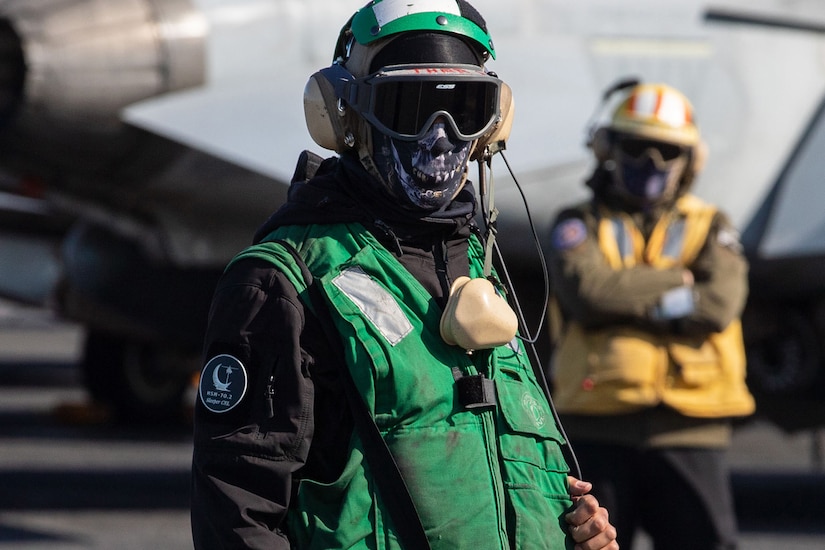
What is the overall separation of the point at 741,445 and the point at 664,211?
7713mm

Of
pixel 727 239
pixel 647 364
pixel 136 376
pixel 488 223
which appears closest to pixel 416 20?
pixel 488 223

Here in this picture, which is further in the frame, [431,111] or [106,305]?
[106,305]

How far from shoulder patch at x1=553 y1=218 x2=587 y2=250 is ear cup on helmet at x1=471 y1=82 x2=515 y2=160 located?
1925 mm

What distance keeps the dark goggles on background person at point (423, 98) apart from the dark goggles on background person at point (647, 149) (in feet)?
7.63

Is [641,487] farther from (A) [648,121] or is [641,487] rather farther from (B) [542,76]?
(B) [542,76]

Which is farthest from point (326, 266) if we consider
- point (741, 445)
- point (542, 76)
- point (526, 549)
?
point (741, 445)

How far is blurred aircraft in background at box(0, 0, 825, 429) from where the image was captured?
6.13m

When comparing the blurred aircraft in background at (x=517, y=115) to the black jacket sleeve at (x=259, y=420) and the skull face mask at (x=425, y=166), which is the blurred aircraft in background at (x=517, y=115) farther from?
the black jacket sleeve at (x=259, y=420)

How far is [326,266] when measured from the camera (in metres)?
2.01

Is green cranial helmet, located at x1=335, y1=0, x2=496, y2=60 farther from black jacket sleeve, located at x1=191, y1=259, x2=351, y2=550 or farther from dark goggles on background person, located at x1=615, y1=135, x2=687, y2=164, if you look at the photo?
dark goggles on background person, located at x1=615, y1=135, x2=687, y2=164

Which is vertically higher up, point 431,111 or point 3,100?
point 3,100

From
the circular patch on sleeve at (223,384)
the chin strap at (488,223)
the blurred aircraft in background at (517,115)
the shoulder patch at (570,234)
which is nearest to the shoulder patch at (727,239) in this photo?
the shoulder patch at (570,234)

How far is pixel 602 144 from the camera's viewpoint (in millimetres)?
4559

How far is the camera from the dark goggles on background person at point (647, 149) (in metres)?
4.41
